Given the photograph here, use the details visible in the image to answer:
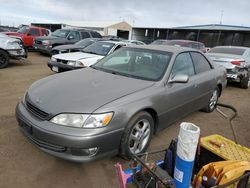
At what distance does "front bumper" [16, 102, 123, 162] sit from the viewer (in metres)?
2.25

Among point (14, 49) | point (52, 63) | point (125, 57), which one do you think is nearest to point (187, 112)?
point (125, 57)

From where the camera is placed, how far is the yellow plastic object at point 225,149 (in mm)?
2159

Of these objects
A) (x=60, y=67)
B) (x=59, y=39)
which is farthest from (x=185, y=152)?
(x=59, y=39)

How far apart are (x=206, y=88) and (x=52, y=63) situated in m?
5.00

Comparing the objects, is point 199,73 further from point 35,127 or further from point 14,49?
point 14,49

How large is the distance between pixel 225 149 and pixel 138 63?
1.89 m

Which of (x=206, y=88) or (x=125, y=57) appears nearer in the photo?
(x=125, y=57)

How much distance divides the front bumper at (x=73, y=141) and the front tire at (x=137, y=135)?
107mm

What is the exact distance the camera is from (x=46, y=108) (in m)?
2.46

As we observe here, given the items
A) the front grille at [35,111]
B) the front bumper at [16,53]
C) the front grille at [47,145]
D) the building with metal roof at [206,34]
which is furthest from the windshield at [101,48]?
the building with metal roof at [206,34]

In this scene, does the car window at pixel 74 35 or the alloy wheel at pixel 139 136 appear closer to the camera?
the alloy wheel at pixel 139 136

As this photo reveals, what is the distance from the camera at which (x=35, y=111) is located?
2.58 meters

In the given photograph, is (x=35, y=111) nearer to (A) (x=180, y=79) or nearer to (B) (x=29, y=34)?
(A) (x=180, y=79)

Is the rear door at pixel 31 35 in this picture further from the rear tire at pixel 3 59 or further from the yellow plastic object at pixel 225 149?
the yellow plastic object at pixel 225 149
